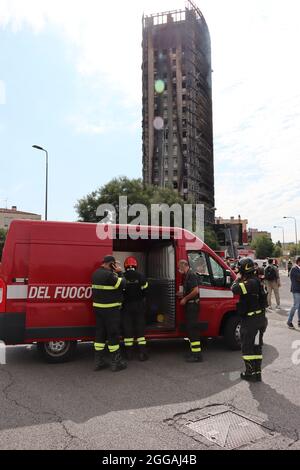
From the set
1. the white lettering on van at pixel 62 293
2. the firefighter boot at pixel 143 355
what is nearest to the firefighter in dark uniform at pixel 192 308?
the firefighter boot at pixel 143 355

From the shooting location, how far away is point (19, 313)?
5.96m

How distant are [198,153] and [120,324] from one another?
81.6m

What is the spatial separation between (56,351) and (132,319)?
1349 millimetres

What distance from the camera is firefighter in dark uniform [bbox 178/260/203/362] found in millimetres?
6629

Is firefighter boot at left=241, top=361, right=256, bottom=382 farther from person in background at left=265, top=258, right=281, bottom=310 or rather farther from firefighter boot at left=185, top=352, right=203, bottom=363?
person in background at left=265, top=258, right=281, bottom=310

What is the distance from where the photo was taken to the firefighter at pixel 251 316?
557 centimetres

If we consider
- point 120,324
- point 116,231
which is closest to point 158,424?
point 120,324

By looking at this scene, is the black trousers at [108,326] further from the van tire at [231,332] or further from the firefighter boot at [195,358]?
the van tire at [231,332]

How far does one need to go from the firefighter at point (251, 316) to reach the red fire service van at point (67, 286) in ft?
4.93

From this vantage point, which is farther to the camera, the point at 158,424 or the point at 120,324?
the point at 120,324

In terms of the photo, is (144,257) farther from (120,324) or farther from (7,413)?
(7,413)

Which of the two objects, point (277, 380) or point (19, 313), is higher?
point (19, 313)

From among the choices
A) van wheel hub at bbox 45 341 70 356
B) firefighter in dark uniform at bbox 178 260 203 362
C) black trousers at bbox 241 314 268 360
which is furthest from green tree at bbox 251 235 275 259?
van wheel hub at bbox 45 341 70 356

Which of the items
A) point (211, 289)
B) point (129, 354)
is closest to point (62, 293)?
point (129, 354)
